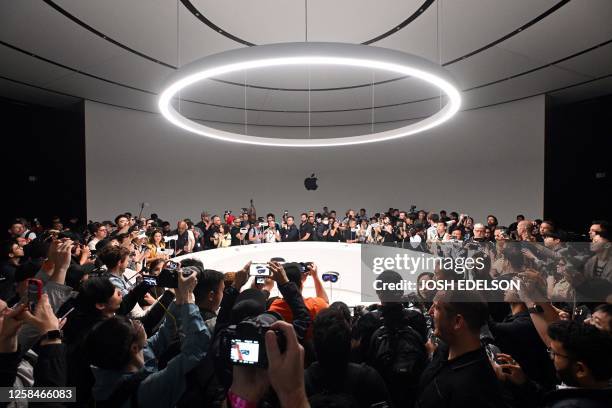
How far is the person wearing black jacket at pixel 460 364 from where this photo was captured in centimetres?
127

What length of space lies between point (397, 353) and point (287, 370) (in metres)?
1.21

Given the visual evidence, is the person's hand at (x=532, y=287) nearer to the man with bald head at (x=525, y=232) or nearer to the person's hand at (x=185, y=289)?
the person's hand at (x=185, y=289)

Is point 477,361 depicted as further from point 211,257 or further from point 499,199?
point 499,199

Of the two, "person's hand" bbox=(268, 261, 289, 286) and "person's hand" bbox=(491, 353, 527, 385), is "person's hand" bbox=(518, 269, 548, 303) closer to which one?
"person's hand" bbox=(491, 353, 527, 385)

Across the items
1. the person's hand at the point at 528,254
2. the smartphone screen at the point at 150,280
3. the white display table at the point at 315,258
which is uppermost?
the smartphone screen at the point at 150,280

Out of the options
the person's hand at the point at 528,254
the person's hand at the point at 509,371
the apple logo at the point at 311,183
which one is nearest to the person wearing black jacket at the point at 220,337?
the person's hand at the point at 509,371

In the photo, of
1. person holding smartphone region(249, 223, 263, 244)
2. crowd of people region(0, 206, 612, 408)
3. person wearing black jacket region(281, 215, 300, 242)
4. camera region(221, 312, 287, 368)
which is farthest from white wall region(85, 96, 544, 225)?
camera region(221, 312, 287, 368)

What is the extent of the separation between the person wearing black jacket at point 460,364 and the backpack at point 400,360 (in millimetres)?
230

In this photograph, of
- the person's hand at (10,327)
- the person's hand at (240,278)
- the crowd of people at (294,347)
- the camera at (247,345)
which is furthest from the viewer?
the person's hand at (240,278)

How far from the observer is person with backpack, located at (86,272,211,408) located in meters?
1.23

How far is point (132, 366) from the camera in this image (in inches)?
52.5

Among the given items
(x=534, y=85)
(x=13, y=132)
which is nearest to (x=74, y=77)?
(x=13, y=132)

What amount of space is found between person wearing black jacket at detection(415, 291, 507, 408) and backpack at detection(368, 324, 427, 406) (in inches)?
9.0

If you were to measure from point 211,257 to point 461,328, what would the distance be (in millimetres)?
4695
